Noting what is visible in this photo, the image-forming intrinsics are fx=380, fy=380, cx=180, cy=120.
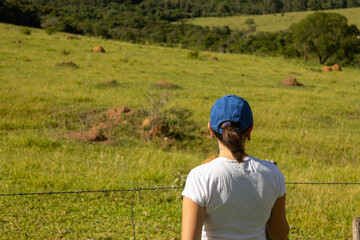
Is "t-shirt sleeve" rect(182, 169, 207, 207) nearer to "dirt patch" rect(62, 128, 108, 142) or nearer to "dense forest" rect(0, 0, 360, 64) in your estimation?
"dirt patch" rect(62, 128, 108, 142)

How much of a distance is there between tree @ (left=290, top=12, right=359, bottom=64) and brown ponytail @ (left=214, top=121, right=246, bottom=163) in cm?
3299

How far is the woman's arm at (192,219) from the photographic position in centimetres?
175

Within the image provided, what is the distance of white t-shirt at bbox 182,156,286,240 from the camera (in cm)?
178

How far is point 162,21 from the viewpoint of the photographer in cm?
8062

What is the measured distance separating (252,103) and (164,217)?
28.8 feet

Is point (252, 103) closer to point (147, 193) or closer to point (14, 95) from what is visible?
point (14, 95)

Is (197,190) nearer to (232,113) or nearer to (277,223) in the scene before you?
(232,113)

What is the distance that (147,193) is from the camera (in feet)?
16.2

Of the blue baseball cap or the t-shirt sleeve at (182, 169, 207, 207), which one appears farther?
the blue baseball cap

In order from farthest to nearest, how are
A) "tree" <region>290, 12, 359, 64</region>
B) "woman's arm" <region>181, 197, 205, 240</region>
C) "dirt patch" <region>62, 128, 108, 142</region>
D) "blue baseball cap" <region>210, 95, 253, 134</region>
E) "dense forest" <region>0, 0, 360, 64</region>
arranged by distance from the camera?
1. "dense forest" <region>0, 0, 360, 64</region>
2. "tree" <region>290, 12, 359, 64</region>
3. "dirt patch" <region>62, 128, 108, 142</region>
4. "blue baseball cap" <region>210, 95, 253, 134</region>
5. "woman's arm" <region>181, 197, 205, 240</region>

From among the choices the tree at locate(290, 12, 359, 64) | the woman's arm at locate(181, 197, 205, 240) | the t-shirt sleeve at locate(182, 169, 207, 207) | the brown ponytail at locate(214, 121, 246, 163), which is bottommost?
the woman's arm at locate(181, 197, 205, 240)

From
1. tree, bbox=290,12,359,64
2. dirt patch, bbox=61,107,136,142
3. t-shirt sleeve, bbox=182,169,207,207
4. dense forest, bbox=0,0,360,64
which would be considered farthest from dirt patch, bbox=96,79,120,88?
tree, bbox=290,12,359,64

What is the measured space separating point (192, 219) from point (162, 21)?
3221 inches

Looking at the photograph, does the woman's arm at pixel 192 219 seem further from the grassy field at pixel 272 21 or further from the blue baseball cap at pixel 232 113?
the grassy field at pixel 272 21
